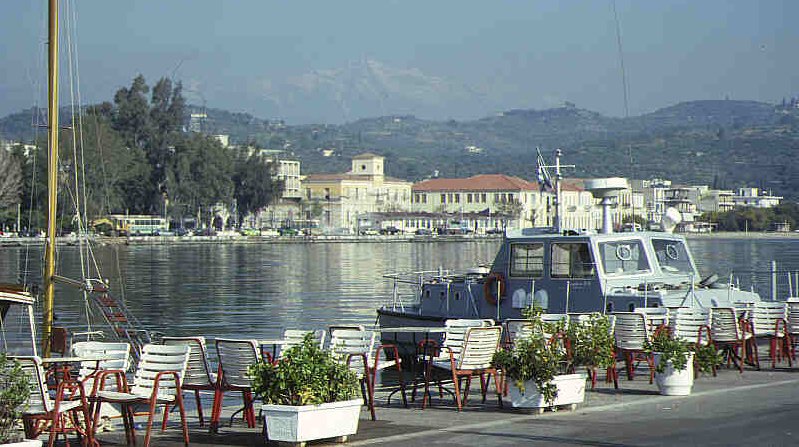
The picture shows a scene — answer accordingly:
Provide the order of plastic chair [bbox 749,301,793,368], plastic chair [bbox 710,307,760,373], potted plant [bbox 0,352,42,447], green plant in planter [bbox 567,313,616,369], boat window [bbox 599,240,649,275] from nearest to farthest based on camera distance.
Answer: potted plant [bbox 0,352,42,447], green plant in planter [bbox 567,313,616,369], plastic chair [bbox 710,307,760,373], plastic chair [bbox 749,301,793,368], boat window [bbox 599,240,649,275]

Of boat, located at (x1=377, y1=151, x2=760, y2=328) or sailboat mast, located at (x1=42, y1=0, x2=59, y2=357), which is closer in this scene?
sailboat mast, located at (x1=42, y1=0, x2=59, y2=357)

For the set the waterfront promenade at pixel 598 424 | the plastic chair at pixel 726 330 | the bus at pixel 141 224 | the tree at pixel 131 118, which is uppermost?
the tree at pixel 131 118

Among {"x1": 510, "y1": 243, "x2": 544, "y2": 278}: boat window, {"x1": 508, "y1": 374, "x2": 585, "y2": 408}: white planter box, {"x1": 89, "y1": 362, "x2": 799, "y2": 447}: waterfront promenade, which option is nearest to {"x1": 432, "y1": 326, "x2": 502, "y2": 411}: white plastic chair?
{"x1": 508, "y1": 374, "x2": 585, "y2": 408}: white planter box

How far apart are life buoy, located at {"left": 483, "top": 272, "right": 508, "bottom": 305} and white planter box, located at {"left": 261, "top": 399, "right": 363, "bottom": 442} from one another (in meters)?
12.3

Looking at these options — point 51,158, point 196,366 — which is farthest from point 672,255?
point 196,366

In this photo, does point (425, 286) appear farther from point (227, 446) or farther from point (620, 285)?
point (227, 446)

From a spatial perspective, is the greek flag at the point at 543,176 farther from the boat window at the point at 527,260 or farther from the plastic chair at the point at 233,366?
the plastic chair at the point at 233,366

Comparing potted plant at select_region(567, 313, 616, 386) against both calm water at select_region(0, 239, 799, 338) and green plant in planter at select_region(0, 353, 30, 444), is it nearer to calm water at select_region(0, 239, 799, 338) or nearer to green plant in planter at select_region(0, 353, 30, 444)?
green plant in planter at select_region(0, 353, 30, 444)

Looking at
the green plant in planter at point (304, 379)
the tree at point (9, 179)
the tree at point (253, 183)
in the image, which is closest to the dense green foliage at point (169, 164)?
the tree at point (253, 183)

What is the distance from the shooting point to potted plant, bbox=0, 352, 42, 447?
9.49 m

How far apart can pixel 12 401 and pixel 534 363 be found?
227 inches

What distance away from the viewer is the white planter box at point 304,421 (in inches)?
436

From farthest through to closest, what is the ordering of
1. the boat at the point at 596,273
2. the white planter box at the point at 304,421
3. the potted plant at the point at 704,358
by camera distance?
the boat at the point at 596,273, the potted plant at the point at 704,358, the white planter box at the point at 304,421

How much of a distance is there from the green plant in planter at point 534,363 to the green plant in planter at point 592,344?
745mm
